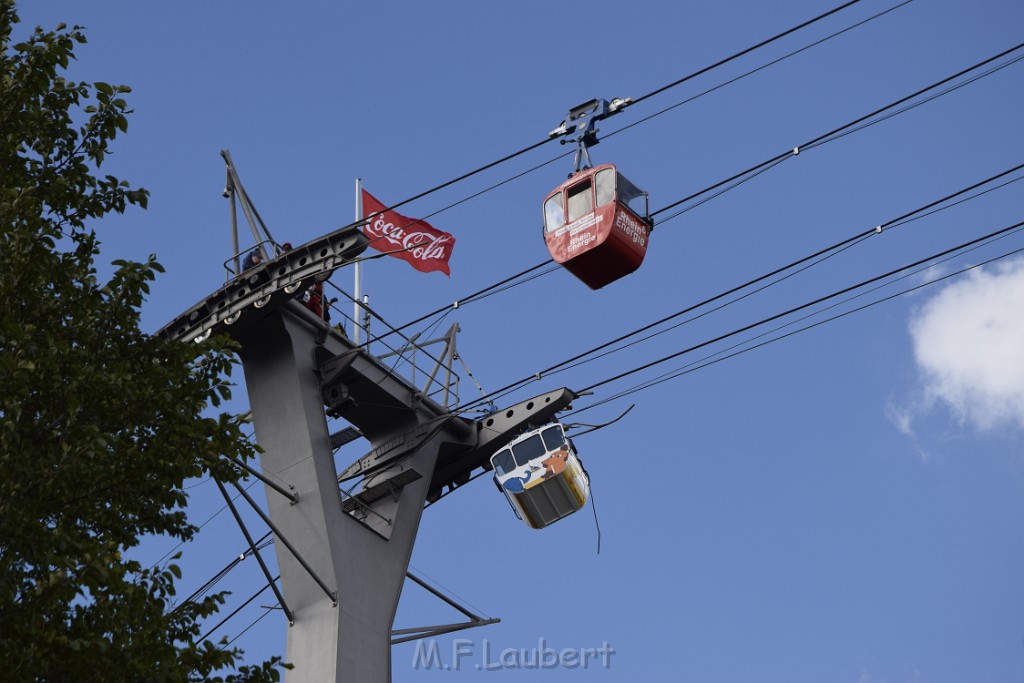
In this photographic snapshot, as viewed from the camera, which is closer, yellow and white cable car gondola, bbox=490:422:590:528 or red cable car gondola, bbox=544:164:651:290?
red cable car gondola, bbox=544:164:651:290

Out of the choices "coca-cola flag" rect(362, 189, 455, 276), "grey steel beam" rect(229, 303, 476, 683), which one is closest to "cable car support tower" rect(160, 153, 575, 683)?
"grey steel beam" rect(229, 303, 476, 683)

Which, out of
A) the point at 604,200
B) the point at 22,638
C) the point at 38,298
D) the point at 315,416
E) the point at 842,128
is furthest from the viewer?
the point at 315,416

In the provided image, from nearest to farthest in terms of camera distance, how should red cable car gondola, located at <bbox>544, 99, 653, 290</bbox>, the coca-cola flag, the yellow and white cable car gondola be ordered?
red cable car gondola, located at <bbox>544, 99, 653, 290</bbox>, the yellow and white cable car gondola, the coca-cola flag

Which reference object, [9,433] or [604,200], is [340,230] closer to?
[604,200]

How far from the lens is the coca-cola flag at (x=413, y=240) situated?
30031mm

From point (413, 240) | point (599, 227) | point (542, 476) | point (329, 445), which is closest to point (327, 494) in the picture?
point (329, 445)

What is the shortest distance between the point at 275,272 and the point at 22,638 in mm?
13191

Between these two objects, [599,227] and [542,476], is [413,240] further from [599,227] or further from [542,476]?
[599,227]

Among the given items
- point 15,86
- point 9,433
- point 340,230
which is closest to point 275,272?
point 340,230

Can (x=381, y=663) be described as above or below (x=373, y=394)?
below

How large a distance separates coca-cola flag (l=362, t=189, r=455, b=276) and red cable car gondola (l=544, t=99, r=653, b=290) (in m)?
5.03

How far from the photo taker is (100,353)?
16.1m

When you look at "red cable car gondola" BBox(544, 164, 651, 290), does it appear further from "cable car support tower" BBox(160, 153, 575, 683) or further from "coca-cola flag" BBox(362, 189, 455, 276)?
"coca-cola flag" BBox(362, 189, 455, 276)

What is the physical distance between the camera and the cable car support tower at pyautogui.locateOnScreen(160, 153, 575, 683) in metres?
26.0
